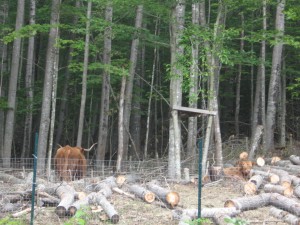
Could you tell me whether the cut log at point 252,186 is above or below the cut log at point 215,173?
below

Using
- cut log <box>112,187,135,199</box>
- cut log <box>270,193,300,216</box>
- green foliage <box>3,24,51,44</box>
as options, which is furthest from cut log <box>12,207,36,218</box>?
green foliage <box>3,24,51,44</box>

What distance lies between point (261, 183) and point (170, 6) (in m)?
5.67

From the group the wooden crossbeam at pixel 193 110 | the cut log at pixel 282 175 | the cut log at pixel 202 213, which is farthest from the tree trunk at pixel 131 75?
the cut log at pixel 202 213

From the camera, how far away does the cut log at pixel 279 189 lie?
11.2 meters

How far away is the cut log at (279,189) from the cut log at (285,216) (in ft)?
4.33

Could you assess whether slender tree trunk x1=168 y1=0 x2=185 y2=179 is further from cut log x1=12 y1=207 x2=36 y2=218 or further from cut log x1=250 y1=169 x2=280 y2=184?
cut log x1=12 y1=207 x2=36 y2=218

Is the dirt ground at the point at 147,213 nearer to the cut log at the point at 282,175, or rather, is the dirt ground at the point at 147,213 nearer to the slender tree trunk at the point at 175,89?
the cut log at the point at 282,175

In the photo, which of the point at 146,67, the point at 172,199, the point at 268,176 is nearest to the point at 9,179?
the point at 172,199

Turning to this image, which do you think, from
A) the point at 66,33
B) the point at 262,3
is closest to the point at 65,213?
the point at 262,3

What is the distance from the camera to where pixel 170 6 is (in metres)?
13.8

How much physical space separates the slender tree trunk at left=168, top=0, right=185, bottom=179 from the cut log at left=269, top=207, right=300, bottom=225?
3704 mm

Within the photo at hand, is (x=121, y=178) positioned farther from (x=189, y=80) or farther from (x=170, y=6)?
(x=170, y=6)

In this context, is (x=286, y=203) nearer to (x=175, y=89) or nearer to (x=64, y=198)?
(x=64, y=198)

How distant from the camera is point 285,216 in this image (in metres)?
9.40
